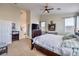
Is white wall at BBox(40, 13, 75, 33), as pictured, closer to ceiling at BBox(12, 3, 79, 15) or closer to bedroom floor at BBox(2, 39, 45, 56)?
ceiling at BBox(12, 3, 79, 15)

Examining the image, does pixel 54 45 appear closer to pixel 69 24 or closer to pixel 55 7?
pixel 69 24

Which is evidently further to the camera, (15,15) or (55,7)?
(15,15)

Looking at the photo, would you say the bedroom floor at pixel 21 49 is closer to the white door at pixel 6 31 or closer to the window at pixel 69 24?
the white door at pixel 6 31

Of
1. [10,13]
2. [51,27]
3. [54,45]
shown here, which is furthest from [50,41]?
[10,13]

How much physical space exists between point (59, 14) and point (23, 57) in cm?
119

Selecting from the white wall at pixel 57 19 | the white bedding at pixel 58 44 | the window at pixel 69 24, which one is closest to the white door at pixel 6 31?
the white bedding at pixel 58 44

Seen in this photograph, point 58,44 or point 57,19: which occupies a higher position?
point 57,19

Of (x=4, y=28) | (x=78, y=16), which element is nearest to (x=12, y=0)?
(x=4, y=28)

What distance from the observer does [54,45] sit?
191cm

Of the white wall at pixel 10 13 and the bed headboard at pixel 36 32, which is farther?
the bed headboard at pixel 36 32

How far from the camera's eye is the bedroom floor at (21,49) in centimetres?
190

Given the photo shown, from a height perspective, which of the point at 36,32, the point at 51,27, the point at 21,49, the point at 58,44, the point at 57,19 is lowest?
the point at 21,49

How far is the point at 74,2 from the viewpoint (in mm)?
1810

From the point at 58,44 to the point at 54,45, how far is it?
0.09m
